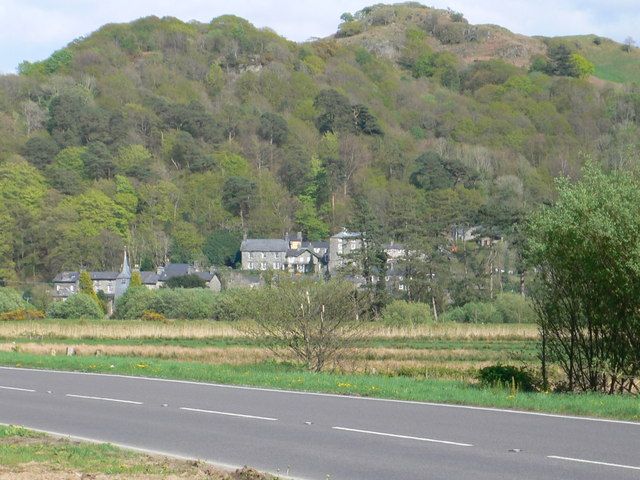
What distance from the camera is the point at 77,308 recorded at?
251 ft

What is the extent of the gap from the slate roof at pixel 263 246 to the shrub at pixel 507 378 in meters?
93.3

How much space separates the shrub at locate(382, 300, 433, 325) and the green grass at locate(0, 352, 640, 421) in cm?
3390

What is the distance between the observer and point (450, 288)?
Result: 268 ft

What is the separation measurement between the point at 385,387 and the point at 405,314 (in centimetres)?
4529

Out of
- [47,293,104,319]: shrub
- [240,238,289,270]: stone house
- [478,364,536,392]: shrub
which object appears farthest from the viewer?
[240,238,289,270]: stone house

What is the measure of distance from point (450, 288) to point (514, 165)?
78.8m

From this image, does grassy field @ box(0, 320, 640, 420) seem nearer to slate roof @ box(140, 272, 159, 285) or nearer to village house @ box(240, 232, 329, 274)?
slate roof @ box(140, 272, 159, 285)

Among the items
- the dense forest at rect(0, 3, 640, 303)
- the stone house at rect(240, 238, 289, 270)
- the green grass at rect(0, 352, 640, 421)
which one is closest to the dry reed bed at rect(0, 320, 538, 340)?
the dense forest at rect(0, 3, 640, 303)

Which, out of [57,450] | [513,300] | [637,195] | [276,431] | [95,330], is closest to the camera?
[57,450]

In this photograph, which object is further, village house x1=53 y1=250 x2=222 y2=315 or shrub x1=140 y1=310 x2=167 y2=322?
village house x1=53 y1=250 x2=222 y2=315

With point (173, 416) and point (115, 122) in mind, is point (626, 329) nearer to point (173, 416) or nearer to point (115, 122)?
point (173, 416)

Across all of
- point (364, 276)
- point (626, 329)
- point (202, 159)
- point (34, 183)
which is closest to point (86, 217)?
point (34, 183)

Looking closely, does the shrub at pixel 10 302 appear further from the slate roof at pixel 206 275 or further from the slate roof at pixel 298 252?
the slate roof at pixel 298 252

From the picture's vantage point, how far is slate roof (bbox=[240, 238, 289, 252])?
380ft
